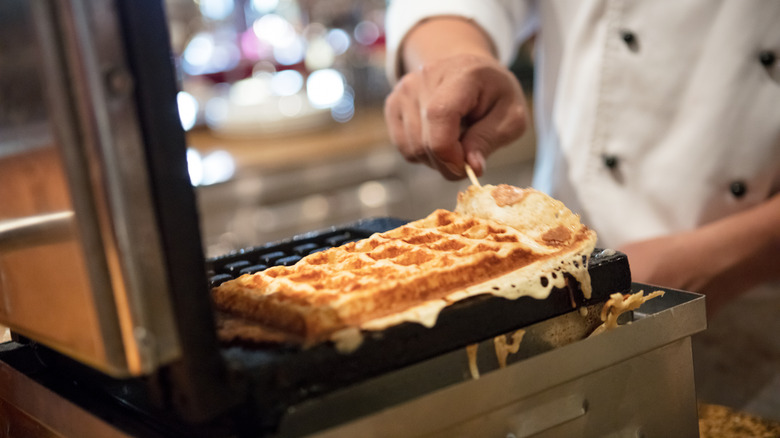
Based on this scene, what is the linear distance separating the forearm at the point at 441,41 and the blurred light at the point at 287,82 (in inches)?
90.5

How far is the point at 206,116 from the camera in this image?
375 cm

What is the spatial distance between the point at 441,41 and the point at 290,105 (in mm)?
2128

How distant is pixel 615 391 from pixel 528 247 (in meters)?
0.18

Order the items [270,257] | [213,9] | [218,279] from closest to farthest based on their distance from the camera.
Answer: [218,279] < [270,257] < [213,9]

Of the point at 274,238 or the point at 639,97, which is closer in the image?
the point at 639,97

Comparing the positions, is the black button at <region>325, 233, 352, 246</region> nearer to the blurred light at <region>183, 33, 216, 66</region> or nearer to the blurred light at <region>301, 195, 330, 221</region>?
the blurred light at <region>301, 195, 330, 221</region>

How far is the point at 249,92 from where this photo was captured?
3.55m

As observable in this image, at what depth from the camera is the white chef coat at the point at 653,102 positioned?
1337mm

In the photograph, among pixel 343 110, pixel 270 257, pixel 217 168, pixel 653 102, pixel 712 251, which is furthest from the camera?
pixel 343 110

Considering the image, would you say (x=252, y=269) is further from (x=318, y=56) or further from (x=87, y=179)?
(x=318, y=56)

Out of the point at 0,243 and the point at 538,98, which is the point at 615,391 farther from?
the point at 538,98

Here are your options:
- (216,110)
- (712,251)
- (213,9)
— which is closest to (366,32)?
(213,9)

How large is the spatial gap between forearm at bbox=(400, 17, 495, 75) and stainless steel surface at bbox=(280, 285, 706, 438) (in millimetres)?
740

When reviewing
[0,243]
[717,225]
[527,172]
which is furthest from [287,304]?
[527,172]
